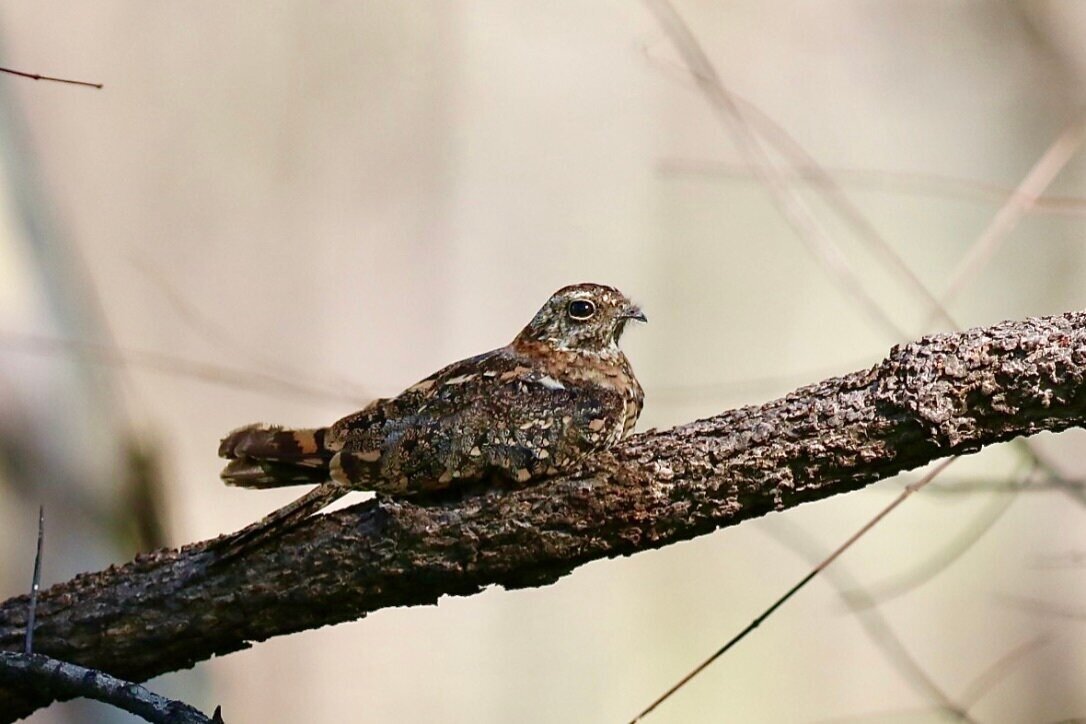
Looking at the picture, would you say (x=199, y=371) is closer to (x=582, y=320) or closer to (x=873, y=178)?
(x=582, y=320)

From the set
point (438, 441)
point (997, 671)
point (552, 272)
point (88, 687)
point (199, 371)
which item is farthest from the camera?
point (997, 671)

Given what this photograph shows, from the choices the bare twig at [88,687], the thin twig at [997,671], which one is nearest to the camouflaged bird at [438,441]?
the bare twig at [88,687]

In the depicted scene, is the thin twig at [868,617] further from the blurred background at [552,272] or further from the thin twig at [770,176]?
the thin twig at [770,176]

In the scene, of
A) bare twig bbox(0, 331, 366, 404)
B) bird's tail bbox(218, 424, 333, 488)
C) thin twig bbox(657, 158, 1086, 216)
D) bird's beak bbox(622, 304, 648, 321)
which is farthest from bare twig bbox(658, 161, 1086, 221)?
bird's tail bbox(218, 424, 333, 488)

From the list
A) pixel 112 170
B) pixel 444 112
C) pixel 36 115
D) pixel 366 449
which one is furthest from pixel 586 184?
pixel 366 449

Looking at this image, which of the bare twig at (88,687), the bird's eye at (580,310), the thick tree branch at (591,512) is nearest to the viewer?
the bare twig at (88,687)

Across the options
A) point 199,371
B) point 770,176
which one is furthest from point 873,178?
point 199,371
